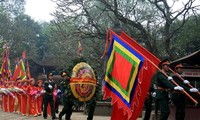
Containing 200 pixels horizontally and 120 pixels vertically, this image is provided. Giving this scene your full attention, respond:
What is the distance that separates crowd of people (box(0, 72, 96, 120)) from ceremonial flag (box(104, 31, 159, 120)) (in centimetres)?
344

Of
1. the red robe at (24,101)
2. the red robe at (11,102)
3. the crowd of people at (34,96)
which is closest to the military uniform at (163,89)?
the crowd of people at (34,96)

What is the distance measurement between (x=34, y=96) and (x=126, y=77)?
889 centimetres

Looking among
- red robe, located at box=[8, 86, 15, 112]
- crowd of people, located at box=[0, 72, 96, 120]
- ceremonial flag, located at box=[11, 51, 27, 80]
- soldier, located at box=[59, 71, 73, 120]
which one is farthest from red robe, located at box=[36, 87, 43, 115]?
soldier, located at box=[59, 71, 73, 120]

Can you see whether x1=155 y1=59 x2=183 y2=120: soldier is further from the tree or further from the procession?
the tree

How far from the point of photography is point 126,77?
8758 millimetres

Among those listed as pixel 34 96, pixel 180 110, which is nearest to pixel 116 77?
pixel 180 110

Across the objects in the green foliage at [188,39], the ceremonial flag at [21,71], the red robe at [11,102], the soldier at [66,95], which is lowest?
the red robe at [11,102]

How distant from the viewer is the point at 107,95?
9281 millimetres

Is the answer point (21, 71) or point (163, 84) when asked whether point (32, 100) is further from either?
point (163, 84)

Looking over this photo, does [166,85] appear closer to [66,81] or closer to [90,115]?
[90,115]

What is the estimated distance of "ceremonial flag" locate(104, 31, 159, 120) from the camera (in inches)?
332

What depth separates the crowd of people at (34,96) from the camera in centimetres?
1441

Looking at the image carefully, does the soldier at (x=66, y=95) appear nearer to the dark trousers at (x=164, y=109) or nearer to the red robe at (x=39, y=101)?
the dark trousers at (x=164, y=109)

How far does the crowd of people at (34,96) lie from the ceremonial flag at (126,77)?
11.3 ft
